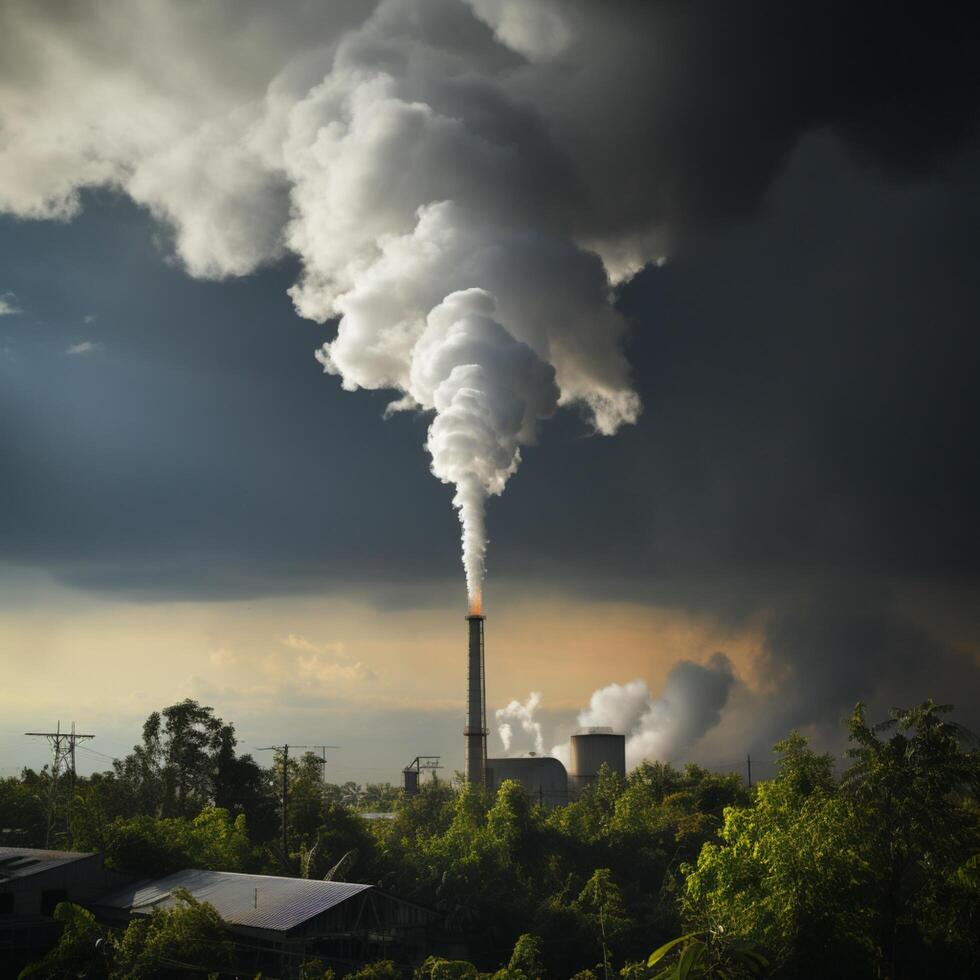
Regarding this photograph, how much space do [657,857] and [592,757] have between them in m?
46.6

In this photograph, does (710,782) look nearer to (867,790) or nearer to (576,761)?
(576,761)

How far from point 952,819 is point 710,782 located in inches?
2444

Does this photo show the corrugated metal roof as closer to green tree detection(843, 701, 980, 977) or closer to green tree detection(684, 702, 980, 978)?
green tree detection(684, 702, 980, 978)

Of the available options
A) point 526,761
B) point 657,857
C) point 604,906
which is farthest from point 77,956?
point 526,761

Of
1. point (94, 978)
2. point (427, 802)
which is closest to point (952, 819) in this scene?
point (94, 978)

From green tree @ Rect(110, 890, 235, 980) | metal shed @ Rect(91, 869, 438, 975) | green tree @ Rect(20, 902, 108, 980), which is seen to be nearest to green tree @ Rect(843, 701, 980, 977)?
metal shed @ Rect(91, 869, 438, 975)

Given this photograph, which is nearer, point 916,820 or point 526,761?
point 916,820

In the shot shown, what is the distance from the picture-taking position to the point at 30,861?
49344 millimetres

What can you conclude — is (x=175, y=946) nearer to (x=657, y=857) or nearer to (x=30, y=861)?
(x=30, y=861)

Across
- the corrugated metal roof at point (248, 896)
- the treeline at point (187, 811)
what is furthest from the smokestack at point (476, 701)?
the corrugated metal roof at point (248, 896)

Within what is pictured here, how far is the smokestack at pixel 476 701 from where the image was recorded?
296 ft

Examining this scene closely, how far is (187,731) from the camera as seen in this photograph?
8000 centimetres

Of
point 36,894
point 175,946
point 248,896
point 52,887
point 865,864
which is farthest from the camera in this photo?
point 52,887

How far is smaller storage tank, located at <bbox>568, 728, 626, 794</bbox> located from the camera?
367 ft
